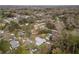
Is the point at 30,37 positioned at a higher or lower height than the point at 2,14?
lower

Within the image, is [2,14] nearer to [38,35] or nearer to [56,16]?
[38,35]
